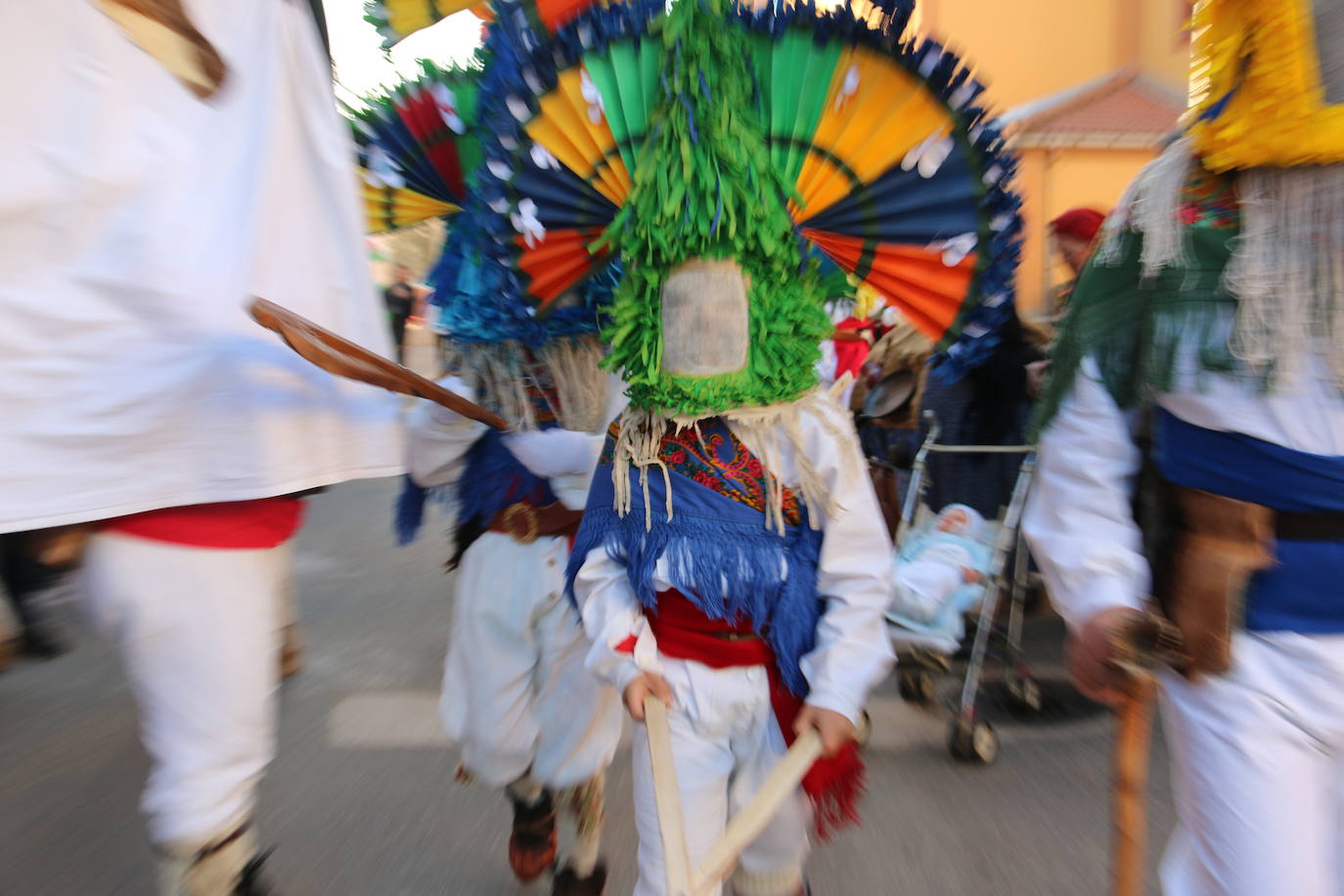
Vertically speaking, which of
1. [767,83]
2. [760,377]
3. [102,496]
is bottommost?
[102,496]

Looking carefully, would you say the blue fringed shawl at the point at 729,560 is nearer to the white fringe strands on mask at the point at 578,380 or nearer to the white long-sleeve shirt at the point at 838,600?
the white long-sleeve shirt at the point at 838,600

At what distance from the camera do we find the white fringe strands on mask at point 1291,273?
4.76ft

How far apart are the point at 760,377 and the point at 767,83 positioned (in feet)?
2.00

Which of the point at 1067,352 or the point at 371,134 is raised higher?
the point at 371,134

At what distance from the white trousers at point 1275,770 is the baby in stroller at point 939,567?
163 centimetres

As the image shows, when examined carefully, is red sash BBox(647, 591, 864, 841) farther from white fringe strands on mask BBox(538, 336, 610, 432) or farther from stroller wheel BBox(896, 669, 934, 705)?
stroller wheel BBox(896, 669, 934, 705)

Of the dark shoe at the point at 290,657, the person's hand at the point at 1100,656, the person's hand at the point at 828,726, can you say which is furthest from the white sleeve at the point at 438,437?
the dark shoe at the point at 290,657

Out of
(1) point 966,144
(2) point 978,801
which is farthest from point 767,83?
(2) point 978,801

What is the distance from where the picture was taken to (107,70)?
5.49 ft

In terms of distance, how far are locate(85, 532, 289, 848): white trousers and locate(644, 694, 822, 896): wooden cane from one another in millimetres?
883

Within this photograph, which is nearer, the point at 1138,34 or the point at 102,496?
the point at 102,496

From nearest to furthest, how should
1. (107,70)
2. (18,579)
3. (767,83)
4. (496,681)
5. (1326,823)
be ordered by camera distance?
(1326,823) → (107,70) → (767,83) → (18,579) → (496,681)

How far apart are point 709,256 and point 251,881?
1.74 meters

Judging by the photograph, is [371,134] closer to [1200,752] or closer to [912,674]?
[1200,752]
